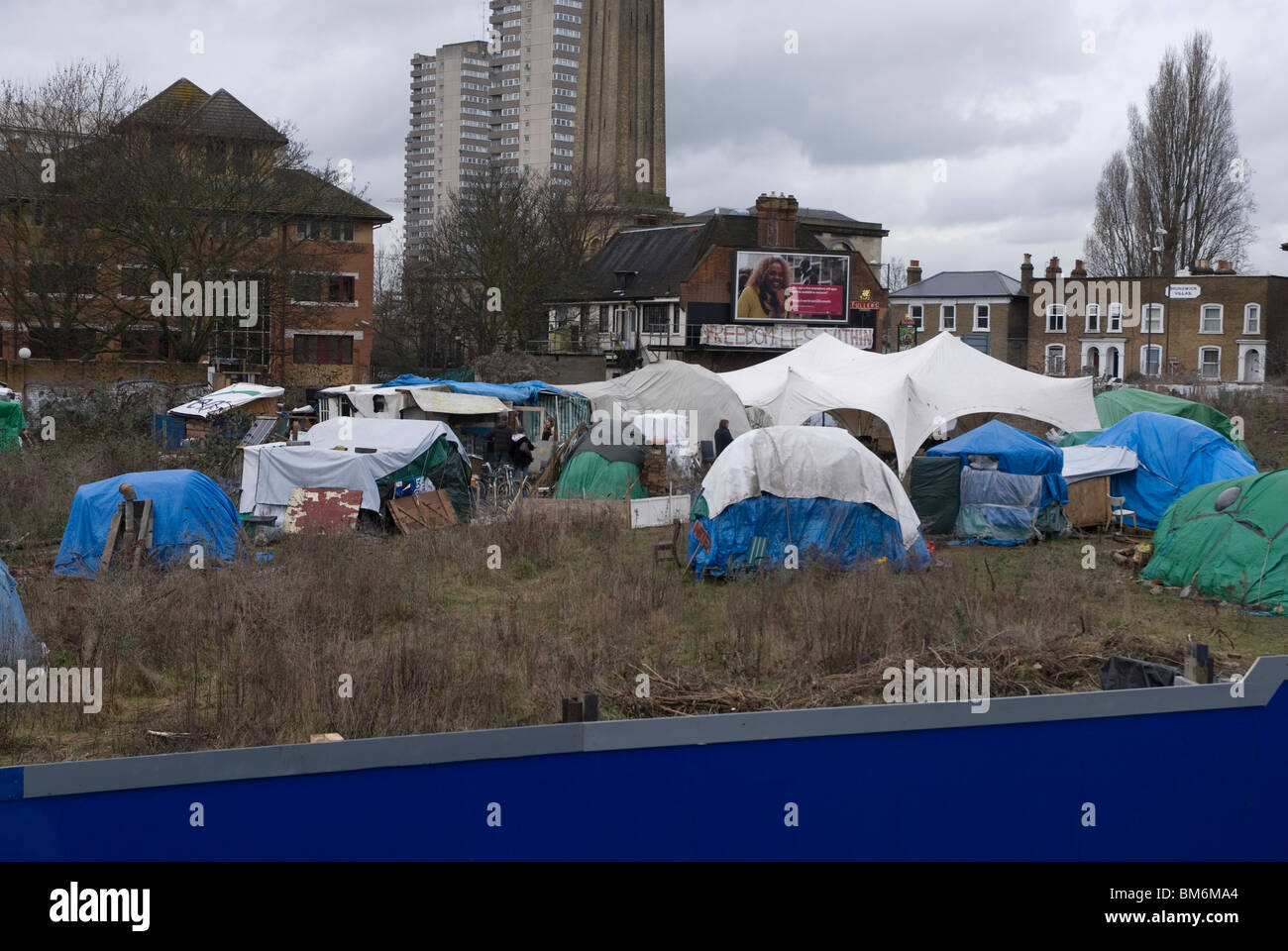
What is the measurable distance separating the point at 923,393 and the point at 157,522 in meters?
15.8

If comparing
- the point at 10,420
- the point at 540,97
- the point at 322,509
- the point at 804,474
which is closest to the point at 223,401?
the point at 10,420

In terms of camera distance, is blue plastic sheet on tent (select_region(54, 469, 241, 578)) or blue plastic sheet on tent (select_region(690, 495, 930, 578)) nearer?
blue plastic sheet on tent (select_region(54, 469, 241, 578))

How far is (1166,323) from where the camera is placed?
59.3m

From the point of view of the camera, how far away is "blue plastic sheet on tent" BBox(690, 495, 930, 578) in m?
15.7

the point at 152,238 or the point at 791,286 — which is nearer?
the point at 152,238

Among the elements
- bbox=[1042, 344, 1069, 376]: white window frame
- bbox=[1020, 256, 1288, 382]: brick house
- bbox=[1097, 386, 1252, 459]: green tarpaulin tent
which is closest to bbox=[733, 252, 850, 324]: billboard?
bbox=[1020, 256, 1288, 382]: brick house

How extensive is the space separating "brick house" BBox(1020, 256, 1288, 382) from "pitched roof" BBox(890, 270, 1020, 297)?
1.61m

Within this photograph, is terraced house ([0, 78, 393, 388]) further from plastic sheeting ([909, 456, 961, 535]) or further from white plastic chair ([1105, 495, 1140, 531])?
white plastic chair ([1105, 495, 1140, 531])

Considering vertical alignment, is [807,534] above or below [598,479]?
below

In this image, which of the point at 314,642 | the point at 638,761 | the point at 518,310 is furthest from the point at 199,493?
the point at 518,310

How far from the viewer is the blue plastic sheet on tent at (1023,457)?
64.0 feet

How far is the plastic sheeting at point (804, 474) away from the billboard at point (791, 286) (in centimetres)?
4062

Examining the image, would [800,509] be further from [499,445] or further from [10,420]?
[10,420]

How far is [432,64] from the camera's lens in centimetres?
16100
